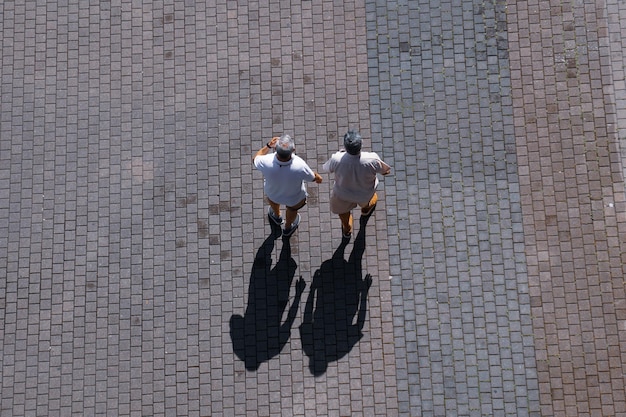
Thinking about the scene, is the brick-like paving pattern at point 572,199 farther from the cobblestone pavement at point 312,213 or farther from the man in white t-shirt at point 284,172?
the man in white t-shirt at point 284,172

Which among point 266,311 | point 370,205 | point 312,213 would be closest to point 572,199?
point 370,205

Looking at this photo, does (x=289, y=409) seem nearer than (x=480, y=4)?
Yes

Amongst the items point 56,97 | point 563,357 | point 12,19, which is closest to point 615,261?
point 563,357

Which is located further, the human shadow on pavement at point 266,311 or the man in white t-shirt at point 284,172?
the human shadow on pavement at point 266,311

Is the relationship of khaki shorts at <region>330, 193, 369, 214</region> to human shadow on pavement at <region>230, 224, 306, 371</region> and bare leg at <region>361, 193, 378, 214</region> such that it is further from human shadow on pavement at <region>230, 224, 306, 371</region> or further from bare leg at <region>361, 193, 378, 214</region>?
human shadow on pavement at <region>230, 224, 306, 371</region>

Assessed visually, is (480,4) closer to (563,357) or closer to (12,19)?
(563,357)

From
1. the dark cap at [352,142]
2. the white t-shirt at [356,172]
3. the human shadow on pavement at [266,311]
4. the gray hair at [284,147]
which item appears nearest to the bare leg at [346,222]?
the white t-shirt at [356,172]

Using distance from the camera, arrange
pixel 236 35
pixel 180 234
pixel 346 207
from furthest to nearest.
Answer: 1. pixel 236 35
2. pixel 180 234
3. pixel 346 207
